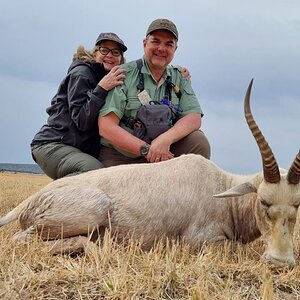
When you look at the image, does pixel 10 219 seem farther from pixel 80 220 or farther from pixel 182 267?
pixel 182 267

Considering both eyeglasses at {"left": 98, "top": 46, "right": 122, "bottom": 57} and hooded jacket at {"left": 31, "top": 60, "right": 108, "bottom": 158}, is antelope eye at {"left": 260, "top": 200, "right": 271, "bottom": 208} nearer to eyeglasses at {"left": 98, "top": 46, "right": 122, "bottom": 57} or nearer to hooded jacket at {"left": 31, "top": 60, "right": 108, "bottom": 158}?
hooded jacket at {"left": 31, "top": 60, "right": 108, "bottom": 158}

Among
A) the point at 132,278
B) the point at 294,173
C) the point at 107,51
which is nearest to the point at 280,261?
the point at 294,173

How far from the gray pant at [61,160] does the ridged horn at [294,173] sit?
9.15ft

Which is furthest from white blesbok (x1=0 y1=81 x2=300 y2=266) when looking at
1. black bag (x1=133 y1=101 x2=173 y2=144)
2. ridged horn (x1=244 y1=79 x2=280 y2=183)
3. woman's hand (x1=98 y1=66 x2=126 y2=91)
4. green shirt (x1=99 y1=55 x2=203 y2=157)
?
woman's hand (x1=98 y1=66 x2=126 y2=91)

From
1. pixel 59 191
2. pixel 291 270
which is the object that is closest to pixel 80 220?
pixel 59 191

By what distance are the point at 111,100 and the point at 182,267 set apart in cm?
331

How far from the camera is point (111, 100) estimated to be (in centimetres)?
713

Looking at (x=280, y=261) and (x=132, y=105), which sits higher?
(x=132, y=105)

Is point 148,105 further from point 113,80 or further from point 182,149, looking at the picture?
point 182,149

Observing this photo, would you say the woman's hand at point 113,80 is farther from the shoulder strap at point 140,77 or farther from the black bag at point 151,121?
the black bag at point 151,121

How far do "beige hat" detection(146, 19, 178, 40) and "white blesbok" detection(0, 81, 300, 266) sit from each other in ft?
6.47

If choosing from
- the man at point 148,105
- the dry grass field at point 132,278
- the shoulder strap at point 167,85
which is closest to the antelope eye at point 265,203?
the dry grass field at point 132,278

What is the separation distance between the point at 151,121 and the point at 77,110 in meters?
1.04

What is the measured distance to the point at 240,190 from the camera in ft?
18.5
